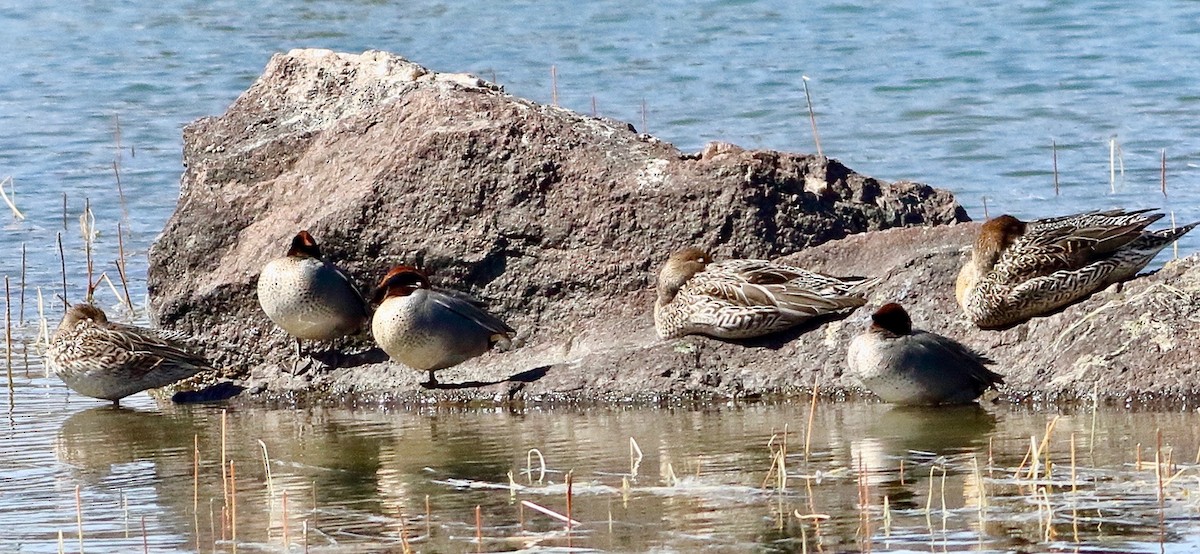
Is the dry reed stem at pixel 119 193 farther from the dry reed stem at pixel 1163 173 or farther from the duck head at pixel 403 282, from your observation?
the dry reed stem at pixel 1163 173

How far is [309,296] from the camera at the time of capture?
9406mm

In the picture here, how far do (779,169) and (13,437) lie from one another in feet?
13.3

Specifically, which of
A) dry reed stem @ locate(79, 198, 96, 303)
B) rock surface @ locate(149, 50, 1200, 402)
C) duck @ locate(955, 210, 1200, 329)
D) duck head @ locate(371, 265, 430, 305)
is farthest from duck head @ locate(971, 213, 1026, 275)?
dry reed stem @ locate(79, 198, 96, 303)

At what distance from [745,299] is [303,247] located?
2.18m

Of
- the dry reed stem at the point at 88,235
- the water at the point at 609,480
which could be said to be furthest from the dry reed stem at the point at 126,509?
the dry reed stem at the point at 88,235


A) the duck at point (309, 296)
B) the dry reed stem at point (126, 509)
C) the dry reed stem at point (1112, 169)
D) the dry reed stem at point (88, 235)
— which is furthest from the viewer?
the dry reed stem at point (1112, 169)

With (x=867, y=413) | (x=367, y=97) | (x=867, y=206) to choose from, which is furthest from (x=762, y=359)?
(x=367, y=97)

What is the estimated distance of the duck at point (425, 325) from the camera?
9.10 m

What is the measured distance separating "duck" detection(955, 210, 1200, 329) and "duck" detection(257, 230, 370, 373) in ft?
9.76

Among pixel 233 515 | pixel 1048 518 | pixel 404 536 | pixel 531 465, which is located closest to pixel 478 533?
pixel 404 536

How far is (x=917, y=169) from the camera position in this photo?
1574cm

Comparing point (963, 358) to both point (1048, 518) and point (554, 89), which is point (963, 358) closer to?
point (1048, 518)

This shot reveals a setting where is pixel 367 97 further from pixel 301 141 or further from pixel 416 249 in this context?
pixel 416 249

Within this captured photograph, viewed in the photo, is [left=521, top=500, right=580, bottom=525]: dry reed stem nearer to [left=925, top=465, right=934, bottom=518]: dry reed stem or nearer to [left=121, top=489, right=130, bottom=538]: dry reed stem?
[left=925, top=465, right=934, bottom=518]: dry reed stem
